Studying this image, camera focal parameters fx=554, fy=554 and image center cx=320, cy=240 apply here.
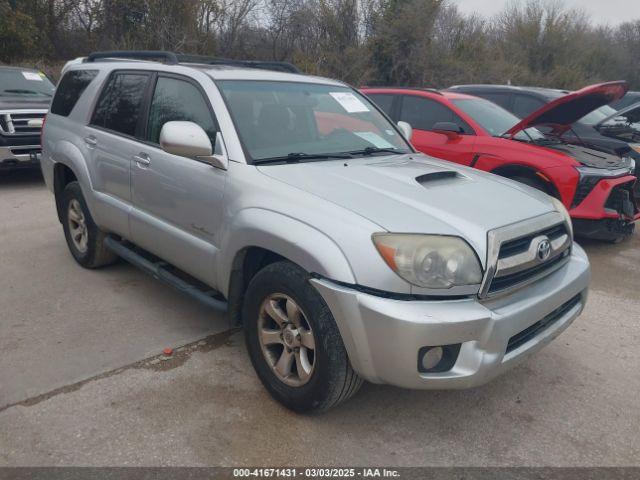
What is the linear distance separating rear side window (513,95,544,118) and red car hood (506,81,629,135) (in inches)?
90.5

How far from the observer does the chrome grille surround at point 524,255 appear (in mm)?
2504

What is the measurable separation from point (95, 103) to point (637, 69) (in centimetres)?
3879

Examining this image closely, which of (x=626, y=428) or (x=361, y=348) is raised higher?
(x=361, y=348)

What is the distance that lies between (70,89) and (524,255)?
13.4ft

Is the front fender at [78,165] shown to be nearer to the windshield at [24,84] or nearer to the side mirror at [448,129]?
the side mirror at [448,129]

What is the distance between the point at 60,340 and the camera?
3582 mm

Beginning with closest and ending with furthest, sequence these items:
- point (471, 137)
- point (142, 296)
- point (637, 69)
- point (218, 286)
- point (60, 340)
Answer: point (218, 286)
point (60, 340)
point (142, 296)
point (471, 137)
point (637, 69)

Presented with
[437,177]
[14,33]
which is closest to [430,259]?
[437,177]

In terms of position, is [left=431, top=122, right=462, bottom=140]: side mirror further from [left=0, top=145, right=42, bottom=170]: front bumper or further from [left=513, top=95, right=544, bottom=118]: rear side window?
[left=0, top=145, right=42, bottom=170]: front bumper

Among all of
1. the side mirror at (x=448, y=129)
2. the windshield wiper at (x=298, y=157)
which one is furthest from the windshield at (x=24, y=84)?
the windshield wiper at (x=298, y=157)

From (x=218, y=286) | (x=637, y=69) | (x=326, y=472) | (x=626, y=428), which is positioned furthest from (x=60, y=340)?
(x=637, y=69)

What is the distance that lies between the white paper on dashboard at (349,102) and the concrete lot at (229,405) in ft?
5.90

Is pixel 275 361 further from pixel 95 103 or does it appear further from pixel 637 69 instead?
pixel 637 69

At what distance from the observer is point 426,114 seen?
673cm
